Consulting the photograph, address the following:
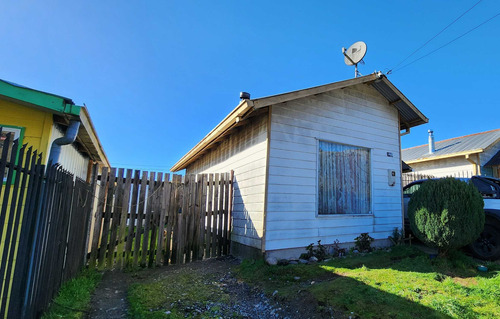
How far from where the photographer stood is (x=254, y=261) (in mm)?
5230

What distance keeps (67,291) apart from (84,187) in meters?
1.66

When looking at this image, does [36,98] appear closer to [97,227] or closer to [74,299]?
[74,299]

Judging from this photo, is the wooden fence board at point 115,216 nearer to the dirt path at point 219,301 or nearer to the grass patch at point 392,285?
the dirt path at point 219,301

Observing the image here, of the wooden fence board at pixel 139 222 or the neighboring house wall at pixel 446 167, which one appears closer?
the wooden fence board at pixel 139 222

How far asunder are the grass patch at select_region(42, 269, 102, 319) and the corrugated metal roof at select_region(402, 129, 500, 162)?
53.0ft

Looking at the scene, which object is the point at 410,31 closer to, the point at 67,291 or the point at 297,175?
the point at 297,175

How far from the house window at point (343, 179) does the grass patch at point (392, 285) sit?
1.26 meters

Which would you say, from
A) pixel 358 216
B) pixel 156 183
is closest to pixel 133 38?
pixel 156 183

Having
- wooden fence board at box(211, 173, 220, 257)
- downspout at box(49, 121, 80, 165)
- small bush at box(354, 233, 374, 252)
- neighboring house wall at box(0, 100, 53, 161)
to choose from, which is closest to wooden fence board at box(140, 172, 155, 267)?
wooden fence board at box(211, 173, 220, 257)

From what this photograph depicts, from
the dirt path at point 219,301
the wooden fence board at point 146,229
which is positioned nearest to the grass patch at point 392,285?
the dirt path at point 219,301

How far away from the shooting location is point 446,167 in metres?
14.2

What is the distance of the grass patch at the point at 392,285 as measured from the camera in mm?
3045

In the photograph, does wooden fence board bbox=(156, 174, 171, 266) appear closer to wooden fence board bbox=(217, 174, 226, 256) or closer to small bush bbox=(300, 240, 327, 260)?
wooden fence board bbox=(217, 174, 226, 256)

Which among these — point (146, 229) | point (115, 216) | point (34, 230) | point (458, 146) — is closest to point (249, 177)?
point (146, 229)
